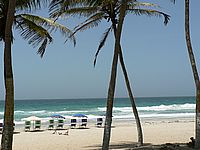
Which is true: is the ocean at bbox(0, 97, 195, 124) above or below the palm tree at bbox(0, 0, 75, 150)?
below

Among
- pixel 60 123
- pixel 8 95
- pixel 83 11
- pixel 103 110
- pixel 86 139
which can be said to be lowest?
pixel 103 110

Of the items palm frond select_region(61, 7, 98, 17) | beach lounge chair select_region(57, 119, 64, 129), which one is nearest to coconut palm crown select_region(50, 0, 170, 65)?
palm frond select_region(61, 7, 98, 17)

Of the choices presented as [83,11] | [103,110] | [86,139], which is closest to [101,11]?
[83,11]

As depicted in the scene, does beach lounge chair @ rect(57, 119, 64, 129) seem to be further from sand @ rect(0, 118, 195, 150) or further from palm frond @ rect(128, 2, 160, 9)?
palm frond @ rect(128, 2, 160, 9)

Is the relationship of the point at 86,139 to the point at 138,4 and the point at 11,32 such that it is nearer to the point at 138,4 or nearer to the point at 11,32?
the point at 138,4

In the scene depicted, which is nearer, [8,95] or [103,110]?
[8,95]

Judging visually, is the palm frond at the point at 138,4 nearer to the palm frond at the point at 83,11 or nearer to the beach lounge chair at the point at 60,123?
the palm frond at the point at 83,11

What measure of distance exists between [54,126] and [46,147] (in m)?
11.2

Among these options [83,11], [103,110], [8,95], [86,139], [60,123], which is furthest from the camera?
[103,110]

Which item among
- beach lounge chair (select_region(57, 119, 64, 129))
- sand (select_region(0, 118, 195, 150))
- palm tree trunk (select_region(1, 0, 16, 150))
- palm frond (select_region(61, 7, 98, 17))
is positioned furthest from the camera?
beach lounge chair (select_region(57, 119, 64, 129))

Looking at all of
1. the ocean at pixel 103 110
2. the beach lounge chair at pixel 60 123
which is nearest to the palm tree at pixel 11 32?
the beach lounge chair at pixel 60 123

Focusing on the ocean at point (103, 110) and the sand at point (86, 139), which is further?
the ocean at point (103, 110)

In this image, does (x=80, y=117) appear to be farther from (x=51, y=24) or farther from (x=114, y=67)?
(x=114, y=67)

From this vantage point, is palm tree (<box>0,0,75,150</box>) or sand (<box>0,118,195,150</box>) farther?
sand (<box>0,118,195,150</box>)
